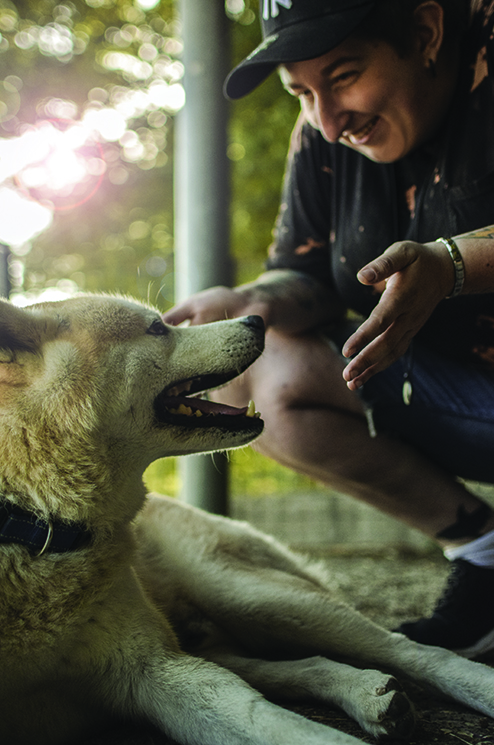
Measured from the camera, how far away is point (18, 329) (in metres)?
1.37

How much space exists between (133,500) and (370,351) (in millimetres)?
693

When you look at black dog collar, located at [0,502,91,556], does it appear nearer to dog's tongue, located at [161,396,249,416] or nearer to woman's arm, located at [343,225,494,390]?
dog's tongue, located at [161,396,249,416]

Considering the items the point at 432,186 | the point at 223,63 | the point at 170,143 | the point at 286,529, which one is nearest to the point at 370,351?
the point at 432,186

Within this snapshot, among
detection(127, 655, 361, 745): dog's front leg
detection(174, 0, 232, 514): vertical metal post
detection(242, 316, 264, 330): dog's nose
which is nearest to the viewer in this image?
detection(127, 655, 361, 745): dog's front leg

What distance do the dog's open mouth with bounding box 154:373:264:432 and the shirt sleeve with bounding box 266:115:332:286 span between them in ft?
2.65

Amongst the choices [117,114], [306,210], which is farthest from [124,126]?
[306,210]

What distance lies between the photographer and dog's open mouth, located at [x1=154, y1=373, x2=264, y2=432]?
1.51 m

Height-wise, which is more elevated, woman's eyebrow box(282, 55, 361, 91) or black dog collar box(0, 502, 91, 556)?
woman's eyebrow box(282, 55, 361, 91)

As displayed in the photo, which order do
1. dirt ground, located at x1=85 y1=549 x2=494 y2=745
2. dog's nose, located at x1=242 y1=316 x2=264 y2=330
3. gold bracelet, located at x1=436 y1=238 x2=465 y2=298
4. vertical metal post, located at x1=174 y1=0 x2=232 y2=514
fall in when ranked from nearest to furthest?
dirt ground, located at x1=85 y1=549 x2=494 y2=745 → gold bracelet, located at x1=436 y1=238 x2=465 y2=298 → dog's nose, located at x1=242 y1=316 x2=264 y2=330 → vertical metal post, located at x1=174 y1=0 x2=232 y2=514

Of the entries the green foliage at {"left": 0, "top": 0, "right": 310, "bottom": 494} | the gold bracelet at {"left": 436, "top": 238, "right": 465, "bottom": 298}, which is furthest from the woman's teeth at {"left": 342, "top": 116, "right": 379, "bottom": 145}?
the green foliage at {"left": 0, "top": 0, "right": 310, "bottom": 494}

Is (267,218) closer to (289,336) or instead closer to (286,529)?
(286,529)

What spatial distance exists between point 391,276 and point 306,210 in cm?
100

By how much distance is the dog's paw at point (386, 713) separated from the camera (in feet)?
3.95

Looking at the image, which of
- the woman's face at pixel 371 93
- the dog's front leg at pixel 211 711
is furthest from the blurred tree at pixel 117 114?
the dog's front leg at pixel 211 711
